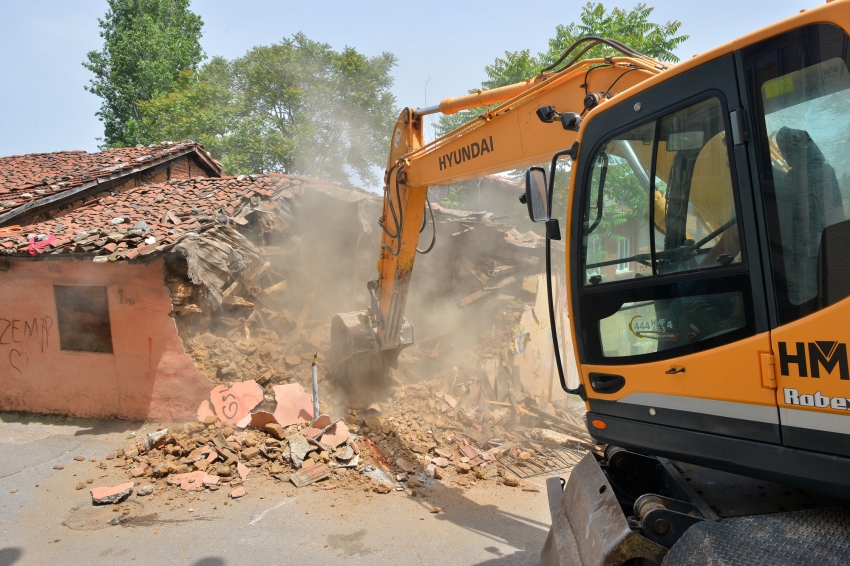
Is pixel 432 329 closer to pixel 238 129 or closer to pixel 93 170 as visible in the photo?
pixel 93 170

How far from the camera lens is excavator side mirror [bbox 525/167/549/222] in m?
3.37

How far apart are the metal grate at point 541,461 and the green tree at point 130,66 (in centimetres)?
2188

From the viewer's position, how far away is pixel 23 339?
9477 millimetres

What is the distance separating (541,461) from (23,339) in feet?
29.2

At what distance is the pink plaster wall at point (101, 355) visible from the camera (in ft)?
27.8

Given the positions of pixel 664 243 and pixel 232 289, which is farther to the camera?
pixel 232 289

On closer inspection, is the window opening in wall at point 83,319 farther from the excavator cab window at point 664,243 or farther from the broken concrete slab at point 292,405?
the excavator cab window at point 664,243

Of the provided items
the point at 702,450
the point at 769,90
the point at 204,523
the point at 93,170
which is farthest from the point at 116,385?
the point at 769,90

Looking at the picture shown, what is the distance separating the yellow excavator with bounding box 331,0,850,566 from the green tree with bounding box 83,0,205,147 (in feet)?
80.1

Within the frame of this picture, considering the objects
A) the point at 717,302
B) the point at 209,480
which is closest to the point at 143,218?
the point at 209,480

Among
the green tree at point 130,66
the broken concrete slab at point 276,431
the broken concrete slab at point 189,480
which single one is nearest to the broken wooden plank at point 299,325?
the broken concrete slab at point 276,431

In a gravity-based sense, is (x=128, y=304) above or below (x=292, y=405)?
above

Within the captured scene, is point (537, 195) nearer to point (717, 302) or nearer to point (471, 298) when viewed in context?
point (717, 302)

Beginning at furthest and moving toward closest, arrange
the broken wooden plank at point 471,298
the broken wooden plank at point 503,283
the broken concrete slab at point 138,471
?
the broken wooden plank at point 503,283, the broken wooden plank at point 471,298, the broken concrete slab at point 138,471
